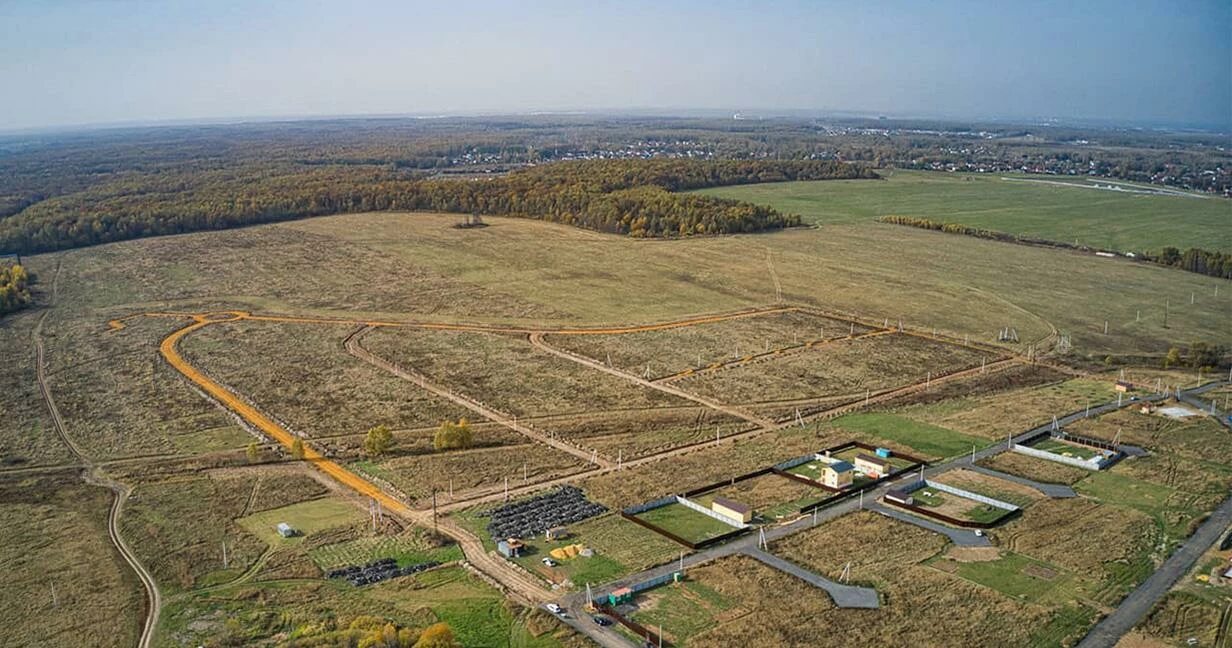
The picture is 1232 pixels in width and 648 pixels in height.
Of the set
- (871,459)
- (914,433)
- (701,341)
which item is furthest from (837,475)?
(701,341)

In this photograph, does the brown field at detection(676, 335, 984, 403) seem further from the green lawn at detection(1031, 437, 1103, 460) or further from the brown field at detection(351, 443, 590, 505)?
the brown field at detection(351, 443, 590, 505)

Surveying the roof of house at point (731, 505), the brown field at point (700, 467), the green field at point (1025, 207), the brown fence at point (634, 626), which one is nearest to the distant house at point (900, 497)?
the brown field at point (700, 467)

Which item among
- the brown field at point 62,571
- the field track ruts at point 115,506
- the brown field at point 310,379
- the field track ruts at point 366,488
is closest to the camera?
the brown field at point 62,571

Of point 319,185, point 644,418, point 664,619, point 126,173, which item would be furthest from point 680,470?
point 126,173

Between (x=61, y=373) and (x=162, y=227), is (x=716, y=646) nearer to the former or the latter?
(x=61, y=373)

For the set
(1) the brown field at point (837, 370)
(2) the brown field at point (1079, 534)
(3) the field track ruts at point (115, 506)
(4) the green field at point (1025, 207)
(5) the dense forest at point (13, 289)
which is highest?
(4) the green field at point (1025, 207)

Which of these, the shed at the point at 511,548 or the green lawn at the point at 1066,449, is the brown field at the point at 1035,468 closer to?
the green lawn at the point at 1066,449

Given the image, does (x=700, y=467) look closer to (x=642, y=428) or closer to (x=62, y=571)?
(x=642, y=428)
